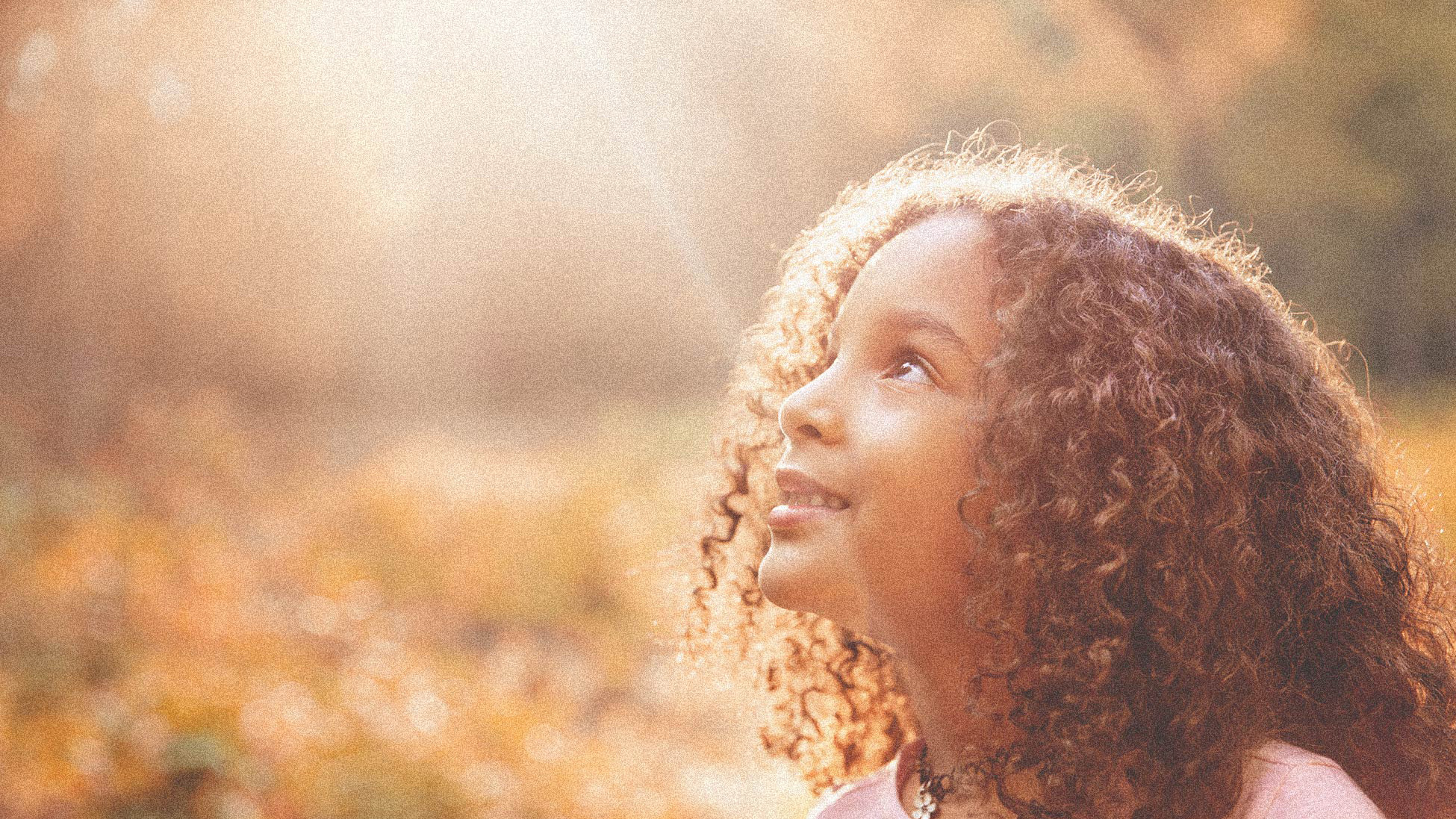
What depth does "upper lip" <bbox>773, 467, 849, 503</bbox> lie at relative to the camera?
79cm

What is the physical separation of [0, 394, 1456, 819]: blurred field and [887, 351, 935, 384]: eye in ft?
3.40

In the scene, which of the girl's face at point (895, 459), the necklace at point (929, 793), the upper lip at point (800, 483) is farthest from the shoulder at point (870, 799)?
the upper lip at point (800, 483)

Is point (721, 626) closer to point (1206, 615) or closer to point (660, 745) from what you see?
point (1206, 615)

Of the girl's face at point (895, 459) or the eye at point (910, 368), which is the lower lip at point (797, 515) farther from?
the eye at point (910, 368)

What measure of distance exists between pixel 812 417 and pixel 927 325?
10 cm

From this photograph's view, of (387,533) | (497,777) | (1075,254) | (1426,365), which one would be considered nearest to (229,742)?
(497,777)

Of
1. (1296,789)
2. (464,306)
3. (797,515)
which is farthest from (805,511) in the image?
(464,306)

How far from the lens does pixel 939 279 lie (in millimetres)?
808

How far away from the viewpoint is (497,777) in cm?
188

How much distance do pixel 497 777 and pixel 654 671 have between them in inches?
16.3

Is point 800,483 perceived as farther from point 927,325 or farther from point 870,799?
point 870,799

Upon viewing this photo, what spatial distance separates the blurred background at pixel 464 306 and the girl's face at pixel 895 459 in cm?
98

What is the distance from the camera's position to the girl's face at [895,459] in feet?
2.51

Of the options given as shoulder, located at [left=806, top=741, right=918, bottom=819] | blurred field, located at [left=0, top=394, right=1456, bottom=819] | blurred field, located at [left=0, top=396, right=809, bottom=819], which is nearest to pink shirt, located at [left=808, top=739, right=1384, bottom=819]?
shoulder, located at [left=806, top=741, right=918, bottom=819]
